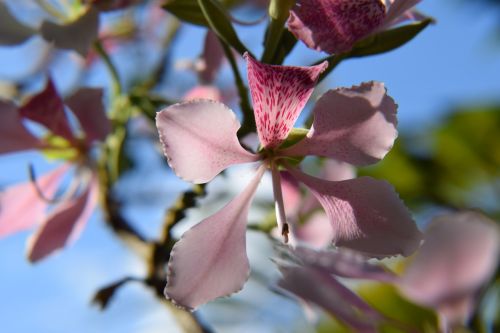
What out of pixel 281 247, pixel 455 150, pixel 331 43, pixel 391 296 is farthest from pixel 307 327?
pixel 455 150

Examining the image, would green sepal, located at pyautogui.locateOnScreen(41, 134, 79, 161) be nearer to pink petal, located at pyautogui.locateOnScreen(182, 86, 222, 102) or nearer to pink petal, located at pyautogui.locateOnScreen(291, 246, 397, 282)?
pink petal, located at pyautogui.locateOnScreen(182, 86, 222, 102)

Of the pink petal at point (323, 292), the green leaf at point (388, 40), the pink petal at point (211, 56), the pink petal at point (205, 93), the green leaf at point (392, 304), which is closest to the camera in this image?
the pink petal at point (323, 292)

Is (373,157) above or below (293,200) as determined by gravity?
above

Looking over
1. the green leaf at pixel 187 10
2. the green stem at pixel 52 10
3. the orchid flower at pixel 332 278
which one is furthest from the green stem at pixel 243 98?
the green stem at pixel 52 10

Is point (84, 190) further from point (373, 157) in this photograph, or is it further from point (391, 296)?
point (391, 296)

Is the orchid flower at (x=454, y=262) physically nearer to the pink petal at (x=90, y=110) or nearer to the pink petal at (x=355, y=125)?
the pink petal at (x=355, y=125)
